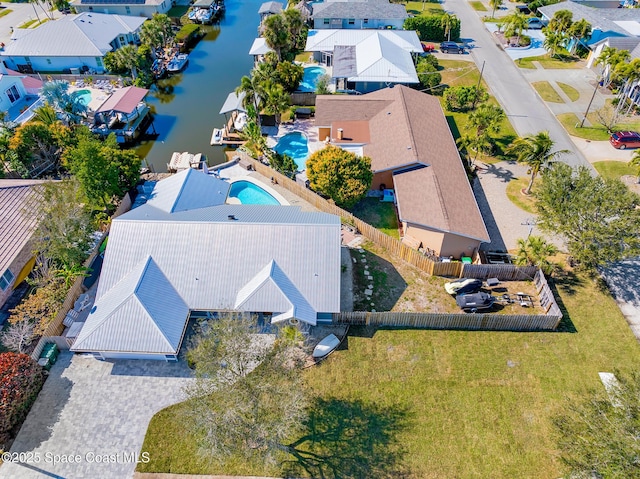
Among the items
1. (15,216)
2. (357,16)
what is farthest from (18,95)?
(357,16)

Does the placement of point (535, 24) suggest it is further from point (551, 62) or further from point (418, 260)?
point (418, 260)

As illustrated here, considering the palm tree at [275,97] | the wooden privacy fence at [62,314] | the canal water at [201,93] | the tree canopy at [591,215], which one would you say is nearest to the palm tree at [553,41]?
the tree canopy at [591,215]

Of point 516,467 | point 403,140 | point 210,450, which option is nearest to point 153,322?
point 210,450

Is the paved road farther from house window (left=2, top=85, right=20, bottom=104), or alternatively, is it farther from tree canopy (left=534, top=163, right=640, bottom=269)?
house window (left=2, top=85, right=20, bottom=104)

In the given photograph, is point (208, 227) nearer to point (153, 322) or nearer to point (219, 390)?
point (153, 322)

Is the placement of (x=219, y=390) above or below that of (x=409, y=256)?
above

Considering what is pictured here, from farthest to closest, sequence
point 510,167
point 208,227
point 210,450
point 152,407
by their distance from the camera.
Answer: point 510,167 < point 208,227 < point 152,407 < point 210,450

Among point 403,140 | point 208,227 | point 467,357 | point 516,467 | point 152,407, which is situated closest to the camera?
point 516,467
